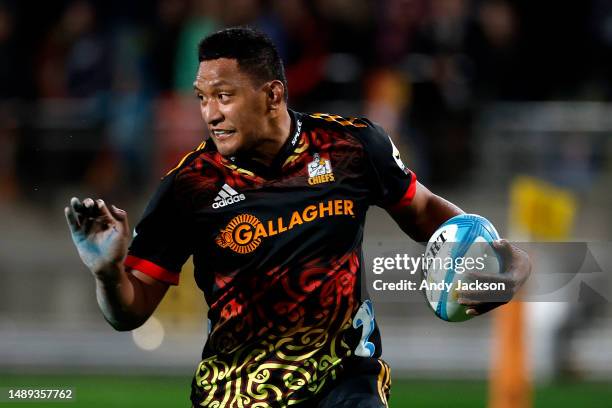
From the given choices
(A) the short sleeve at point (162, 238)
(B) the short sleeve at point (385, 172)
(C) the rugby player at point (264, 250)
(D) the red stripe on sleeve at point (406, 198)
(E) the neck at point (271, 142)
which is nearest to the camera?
(C) the rugby player at point (264, 250)

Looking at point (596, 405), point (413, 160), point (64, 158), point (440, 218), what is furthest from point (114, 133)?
point (440, 218)

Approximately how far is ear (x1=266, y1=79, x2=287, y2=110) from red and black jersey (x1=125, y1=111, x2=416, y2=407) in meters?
0.16

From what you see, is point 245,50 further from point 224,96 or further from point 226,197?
point 226,197

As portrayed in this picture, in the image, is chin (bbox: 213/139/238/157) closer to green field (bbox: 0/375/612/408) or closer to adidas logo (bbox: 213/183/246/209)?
adidas logo (bbox: 213/183/246/209)

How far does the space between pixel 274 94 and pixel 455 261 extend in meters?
1.06

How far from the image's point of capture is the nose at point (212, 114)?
556cm

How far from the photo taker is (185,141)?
1279cm

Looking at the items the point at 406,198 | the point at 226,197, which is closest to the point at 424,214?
the point at 406,198

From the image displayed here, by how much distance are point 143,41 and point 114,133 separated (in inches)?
66.6

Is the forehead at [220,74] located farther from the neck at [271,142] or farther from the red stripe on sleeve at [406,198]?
the red stripe on sleeve at [406,198]

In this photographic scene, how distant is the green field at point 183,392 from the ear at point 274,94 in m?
5.04

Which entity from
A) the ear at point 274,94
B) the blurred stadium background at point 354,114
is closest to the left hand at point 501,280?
the ear at point 274,94

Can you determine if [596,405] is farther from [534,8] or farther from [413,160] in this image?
[534,8]

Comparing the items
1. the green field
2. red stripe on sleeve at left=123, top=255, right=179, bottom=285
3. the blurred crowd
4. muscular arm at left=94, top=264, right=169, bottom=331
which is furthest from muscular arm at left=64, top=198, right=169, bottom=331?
the blurred crowd
